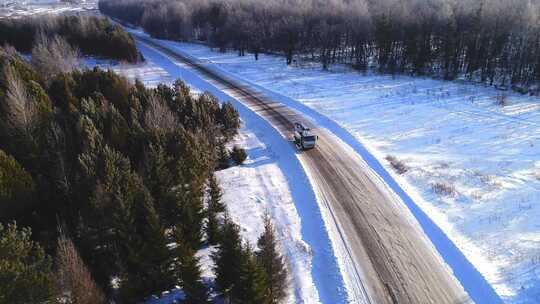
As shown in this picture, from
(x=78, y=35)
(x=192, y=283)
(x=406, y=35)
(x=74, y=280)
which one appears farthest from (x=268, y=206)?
(x=78, y=35)

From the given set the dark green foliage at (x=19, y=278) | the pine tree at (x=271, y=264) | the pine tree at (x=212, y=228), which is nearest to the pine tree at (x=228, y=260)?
the pine tree at (x=271, y=264)

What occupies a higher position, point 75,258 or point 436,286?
point 75,258

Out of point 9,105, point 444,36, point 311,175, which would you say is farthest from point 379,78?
point 9,105

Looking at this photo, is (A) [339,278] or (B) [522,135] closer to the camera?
(A) [339,278]

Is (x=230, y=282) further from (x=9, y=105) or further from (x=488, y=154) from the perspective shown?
(x=488, y=154)

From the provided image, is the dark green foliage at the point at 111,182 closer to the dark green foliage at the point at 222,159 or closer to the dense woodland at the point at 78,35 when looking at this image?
the dark green foliage at the point at 222,159

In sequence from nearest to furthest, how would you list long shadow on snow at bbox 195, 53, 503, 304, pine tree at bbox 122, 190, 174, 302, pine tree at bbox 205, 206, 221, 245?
pine tree at bbox 122, 190, 174, 302 → long shadow on snow at bbox 195, 53, 503, 304 → pine tree at bbox 205, 206, 221, 245

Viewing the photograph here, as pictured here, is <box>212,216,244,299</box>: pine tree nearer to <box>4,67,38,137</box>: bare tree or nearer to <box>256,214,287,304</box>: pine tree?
<box>256,214,287,304</box>: pine tree

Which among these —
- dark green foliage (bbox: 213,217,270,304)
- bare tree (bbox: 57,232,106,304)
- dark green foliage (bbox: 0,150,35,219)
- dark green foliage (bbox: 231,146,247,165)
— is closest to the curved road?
dark green foliage (bbox: 231,146,247,165)

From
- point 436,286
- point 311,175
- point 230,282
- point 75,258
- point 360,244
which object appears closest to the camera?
point 75,258
